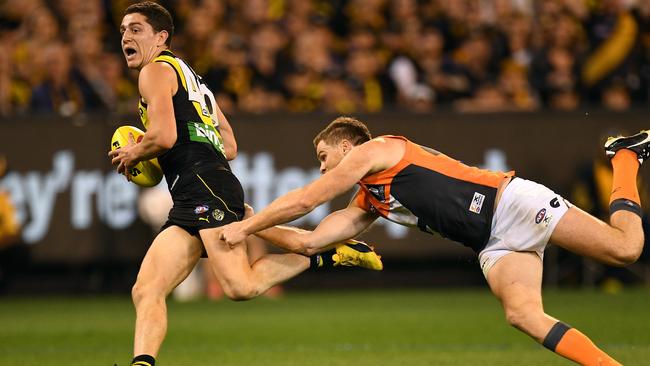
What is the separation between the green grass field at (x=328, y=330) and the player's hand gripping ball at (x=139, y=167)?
200 cm

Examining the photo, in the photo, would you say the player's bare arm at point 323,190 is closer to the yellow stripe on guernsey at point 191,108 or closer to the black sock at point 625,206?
the yellow stripe on guernsey at point 191,108

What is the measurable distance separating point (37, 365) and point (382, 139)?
3631mm

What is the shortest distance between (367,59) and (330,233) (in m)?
8.42

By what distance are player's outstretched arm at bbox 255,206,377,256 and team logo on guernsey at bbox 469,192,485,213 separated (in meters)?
0.79

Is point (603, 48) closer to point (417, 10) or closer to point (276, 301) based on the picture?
point (417, 10)

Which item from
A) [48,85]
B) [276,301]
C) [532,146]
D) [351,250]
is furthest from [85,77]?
[351,250]

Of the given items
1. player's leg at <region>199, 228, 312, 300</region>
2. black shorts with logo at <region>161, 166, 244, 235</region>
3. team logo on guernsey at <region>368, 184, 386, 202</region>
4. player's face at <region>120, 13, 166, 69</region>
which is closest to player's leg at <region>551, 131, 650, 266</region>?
team logo on guernsey at <region>368, 184, 386, 202</region>

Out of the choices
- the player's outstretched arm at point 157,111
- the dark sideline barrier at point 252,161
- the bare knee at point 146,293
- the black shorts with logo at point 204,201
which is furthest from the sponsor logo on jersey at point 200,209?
the dark sideline barrier at point 252,161

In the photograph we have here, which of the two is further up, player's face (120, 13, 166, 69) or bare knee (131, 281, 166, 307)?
player's face (120, 13, 166, 69)

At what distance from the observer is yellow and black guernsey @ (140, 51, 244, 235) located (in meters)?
7.08

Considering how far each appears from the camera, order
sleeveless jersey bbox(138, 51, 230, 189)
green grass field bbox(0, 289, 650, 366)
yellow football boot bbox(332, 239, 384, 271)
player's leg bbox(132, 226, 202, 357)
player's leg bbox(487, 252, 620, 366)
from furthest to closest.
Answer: green grass field bbox(0, 289, 650, 366), yellow football boot bbox(332, 239, 384, 271), sleeveless jersey bbox(138, 51, 230, 189), player's leg bbox(132, 226, 202, 357), player's leg bbox(487, 252, 620, 366)

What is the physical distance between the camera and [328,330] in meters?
11.2

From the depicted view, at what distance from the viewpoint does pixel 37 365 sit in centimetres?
894

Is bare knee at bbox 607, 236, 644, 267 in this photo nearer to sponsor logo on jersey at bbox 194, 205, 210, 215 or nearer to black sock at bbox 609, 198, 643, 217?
black sock at bbox 609, 198, 643, 217
